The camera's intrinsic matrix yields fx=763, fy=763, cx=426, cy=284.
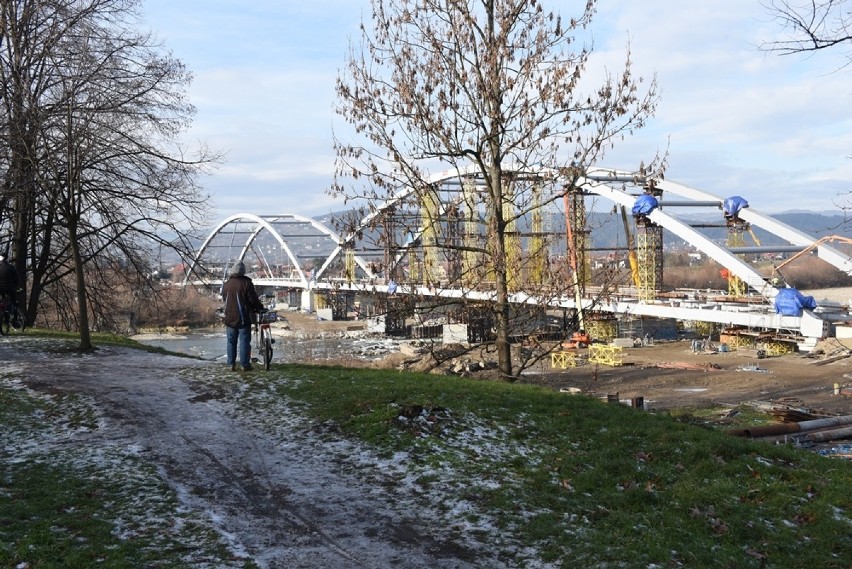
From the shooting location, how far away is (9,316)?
46.9 feet

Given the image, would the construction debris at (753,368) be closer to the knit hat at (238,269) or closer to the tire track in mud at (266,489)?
the knit hat at (238,269)

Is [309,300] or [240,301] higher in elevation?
[309,300]

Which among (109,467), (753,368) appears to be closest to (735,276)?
(753,368)

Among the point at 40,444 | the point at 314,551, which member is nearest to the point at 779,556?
the point at 314,551

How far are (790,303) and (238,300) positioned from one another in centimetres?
3403

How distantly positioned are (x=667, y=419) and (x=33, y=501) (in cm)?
623

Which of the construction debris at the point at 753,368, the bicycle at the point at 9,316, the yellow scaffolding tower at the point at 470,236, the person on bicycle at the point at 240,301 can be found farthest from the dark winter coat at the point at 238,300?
the construction debris at the point at 753,368

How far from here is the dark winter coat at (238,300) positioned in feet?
31.4

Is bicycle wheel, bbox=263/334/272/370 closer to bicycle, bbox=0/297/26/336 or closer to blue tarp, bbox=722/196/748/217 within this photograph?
bicycle, bbox=0/297/26/336

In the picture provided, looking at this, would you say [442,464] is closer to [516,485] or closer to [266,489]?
[516,485]

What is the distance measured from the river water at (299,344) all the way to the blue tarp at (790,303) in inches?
836

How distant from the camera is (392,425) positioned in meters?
7.15

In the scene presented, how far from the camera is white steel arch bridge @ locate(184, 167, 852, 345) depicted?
33.1ft

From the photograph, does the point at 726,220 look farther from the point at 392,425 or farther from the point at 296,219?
→ the point at 296,219
